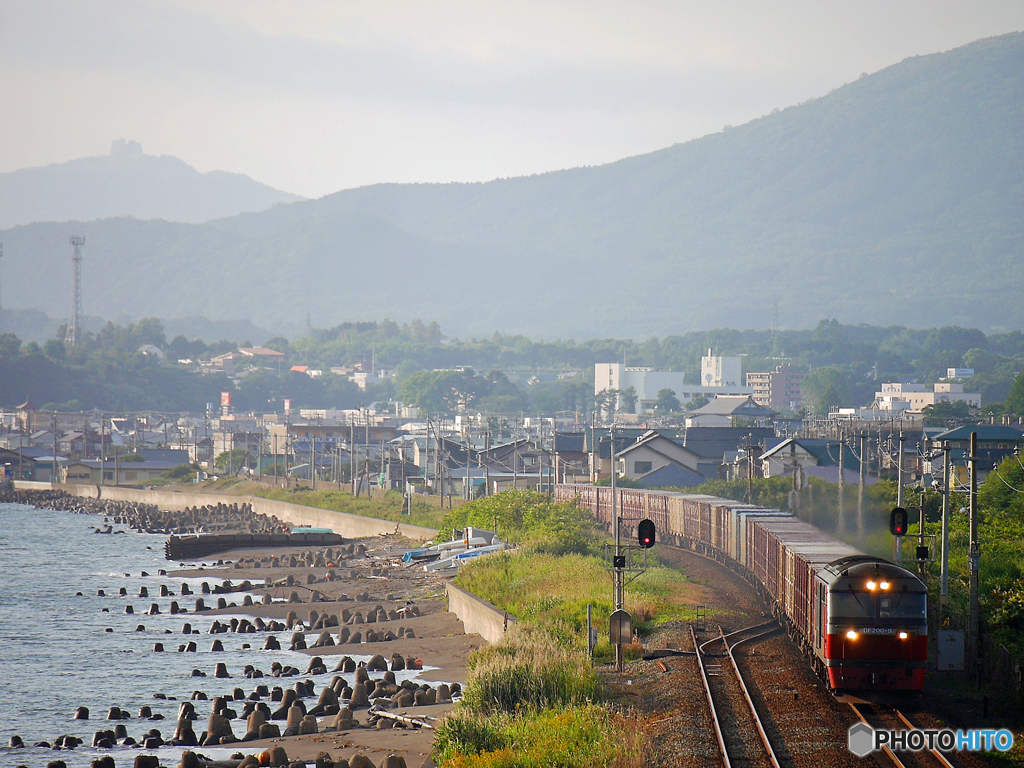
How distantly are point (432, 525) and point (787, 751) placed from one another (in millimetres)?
48974

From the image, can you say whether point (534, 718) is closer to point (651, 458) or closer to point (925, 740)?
point (925, 740)

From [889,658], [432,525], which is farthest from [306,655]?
[432,525]

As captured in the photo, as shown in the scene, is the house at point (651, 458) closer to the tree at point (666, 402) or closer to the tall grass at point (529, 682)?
the tall grass at point (529, 682)

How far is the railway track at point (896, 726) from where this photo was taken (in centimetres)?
1556

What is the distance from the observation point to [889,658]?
18672mm

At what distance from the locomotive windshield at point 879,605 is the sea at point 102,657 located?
13.3 meters

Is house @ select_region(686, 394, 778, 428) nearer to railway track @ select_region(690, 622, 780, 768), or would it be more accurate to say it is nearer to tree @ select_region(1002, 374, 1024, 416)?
tree @ select_region(1002, 374, 1024, 416)

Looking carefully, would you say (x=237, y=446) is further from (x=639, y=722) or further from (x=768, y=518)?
(x=639, y=722)

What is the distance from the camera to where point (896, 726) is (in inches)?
699

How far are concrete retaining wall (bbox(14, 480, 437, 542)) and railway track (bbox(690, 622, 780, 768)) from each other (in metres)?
38.3

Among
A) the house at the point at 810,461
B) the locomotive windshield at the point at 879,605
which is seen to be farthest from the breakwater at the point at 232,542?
the locomotive windshield at the point at 879,605

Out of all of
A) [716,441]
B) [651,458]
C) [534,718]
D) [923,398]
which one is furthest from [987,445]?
[923,398]

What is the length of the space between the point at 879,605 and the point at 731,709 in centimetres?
309

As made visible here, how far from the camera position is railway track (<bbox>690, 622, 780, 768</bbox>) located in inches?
641
